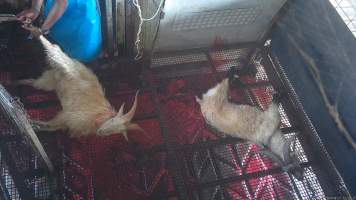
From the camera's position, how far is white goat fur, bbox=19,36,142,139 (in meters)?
3.49

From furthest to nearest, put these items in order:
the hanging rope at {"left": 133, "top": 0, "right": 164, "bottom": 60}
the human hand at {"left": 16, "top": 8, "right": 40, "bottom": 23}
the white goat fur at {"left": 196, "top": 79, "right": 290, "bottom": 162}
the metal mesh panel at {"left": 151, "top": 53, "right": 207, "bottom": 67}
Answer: the metal mesh panel at {"left": 151, "top": 53, "right": 207, "bottom": 67} → the white goat fur at {"left": 196, "top": 79, "right": 290, "bottom": 162} → the hanging rope at {"left": 133, "top": 0, "right": 164, "bottom": 60} → the human hand at {"left": 16, "top": 8, "right": 40, "bottom": 23}

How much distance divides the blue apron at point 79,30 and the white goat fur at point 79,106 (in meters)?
0.33

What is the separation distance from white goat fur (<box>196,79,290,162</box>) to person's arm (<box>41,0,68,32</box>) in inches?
71.3

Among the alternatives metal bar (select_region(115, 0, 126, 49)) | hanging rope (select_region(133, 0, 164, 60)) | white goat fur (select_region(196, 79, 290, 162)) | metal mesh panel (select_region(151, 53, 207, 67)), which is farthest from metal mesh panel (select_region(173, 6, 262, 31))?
white goat fur (select_region(196, 79, 290, 162))

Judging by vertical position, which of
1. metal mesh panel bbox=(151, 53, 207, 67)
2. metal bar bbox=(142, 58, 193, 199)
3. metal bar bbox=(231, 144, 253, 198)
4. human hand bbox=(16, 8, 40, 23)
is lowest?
metal bar bbox=(231, 144, 253, 198)

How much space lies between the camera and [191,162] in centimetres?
392

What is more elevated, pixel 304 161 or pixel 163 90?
pixel 163 90

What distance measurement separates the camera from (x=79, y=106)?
352 centimetres

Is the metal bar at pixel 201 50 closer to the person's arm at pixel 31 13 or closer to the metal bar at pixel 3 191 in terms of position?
the person's arm at pixel 31 13

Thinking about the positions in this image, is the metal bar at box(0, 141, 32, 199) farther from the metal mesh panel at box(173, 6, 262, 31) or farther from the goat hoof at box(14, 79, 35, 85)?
the metal mesh panel at box(173, 6, 262, 31)

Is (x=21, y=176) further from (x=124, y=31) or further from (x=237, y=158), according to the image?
(x=237, y=158)

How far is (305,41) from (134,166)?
7.65 feet

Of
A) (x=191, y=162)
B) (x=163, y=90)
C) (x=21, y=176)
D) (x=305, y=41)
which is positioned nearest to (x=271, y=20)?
(x=305, y=41)

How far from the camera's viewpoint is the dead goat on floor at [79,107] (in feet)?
11.5
